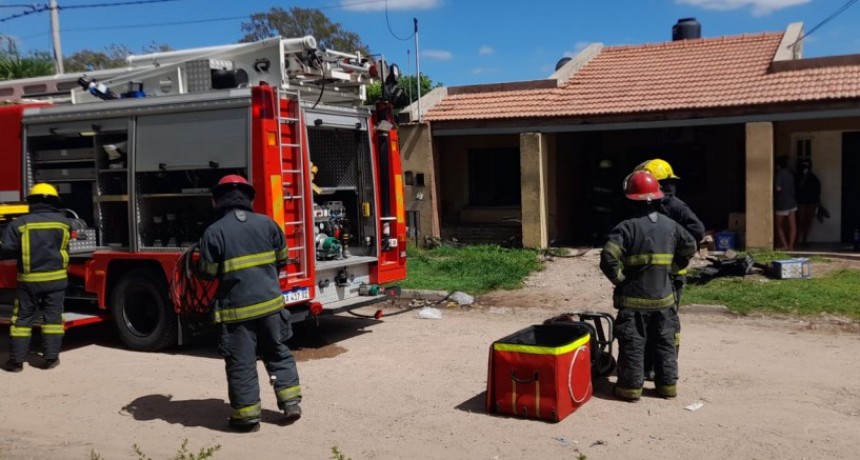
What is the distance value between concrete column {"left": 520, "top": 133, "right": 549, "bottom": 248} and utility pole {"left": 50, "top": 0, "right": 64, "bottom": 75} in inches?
463

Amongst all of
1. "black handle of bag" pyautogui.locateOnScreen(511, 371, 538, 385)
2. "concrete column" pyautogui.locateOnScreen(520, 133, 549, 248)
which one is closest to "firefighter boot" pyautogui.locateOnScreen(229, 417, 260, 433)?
"black handle of bag" pyautogui.locateOnScreen(511, 371, 538, 385)

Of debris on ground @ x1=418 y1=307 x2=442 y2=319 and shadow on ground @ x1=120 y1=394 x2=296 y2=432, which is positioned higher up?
debris on ground @ x1=418 y1=307 x2=442 y2=319

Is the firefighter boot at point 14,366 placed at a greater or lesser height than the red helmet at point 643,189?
lesser

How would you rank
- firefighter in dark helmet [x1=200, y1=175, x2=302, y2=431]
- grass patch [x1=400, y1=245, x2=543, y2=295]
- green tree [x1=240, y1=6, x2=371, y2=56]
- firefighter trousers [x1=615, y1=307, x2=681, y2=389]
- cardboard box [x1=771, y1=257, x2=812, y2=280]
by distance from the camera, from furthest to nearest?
green tree [x1=240, y1=6, x2=371, y2=56]
grass patch [x1=400, y1=245, x2=543, y2=295]
cardboard box [x1=771, y1=257, x2=812, y2=280]
firefighter trousers [x1=615, y1=307, x2=681, y2=389]
firefighter in dark helmet [x1=200, y1=175, x2=302, y2=431]

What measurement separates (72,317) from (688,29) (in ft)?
55.5

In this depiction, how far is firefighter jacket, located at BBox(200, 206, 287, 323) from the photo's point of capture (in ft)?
18.6

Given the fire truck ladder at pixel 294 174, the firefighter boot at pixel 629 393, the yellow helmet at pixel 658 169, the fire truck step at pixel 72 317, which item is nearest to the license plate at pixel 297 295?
the fire truck ladder at pixel 294 174

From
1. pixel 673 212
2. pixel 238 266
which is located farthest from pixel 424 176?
pixel 238 266

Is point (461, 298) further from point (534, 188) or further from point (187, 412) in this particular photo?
point (187, 412)

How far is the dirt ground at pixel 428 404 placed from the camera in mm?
5223

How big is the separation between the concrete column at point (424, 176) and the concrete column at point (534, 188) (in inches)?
77.2

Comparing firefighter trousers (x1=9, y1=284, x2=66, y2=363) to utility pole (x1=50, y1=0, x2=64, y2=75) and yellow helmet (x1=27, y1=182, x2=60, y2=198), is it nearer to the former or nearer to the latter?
yellow helmet (x1=27, y1=182, x2=60, y2=198)

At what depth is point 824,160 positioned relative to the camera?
1472cm

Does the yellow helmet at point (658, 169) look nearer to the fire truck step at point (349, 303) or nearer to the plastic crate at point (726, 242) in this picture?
the fire truck step at point (349, 303)
